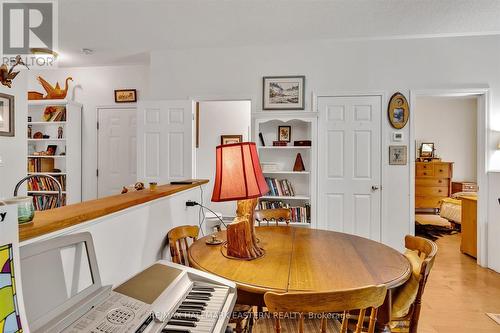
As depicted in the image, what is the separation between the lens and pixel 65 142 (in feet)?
14.8

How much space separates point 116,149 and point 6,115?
1.95 metres

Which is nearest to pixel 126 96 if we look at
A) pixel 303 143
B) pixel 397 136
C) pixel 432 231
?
pixel 303 143

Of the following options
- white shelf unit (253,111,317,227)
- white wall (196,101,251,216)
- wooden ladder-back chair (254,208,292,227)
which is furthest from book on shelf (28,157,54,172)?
wooden ladder-back chair (254,208,292,227)

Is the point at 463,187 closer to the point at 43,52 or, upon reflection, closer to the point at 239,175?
the point at 239,175

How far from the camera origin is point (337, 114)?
3.82 metres

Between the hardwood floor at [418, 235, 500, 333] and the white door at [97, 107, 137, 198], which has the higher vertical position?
the white door at [97, 107, 137, 198]

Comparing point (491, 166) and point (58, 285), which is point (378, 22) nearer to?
point (491, 166)

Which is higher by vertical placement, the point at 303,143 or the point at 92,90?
the point at 92,90

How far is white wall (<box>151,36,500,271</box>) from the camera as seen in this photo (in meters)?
3.65

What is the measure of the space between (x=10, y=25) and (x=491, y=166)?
5625mm

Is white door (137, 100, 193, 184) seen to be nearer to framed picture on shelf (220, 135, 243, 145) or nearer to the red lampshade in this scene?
framed picture on shelf (220, 135, 243, 145)

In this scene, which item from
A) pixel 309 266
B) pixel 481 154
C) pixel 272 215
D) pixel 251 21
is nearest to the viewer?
pixel 309 266

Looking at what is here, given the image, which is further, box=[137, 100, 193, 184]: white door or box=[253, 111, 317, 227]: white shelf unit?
box=[137, 100, 193, 184]: white door

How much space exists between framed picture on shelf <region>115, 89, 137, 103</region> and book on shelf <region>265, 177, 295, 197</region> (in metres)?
2.51
